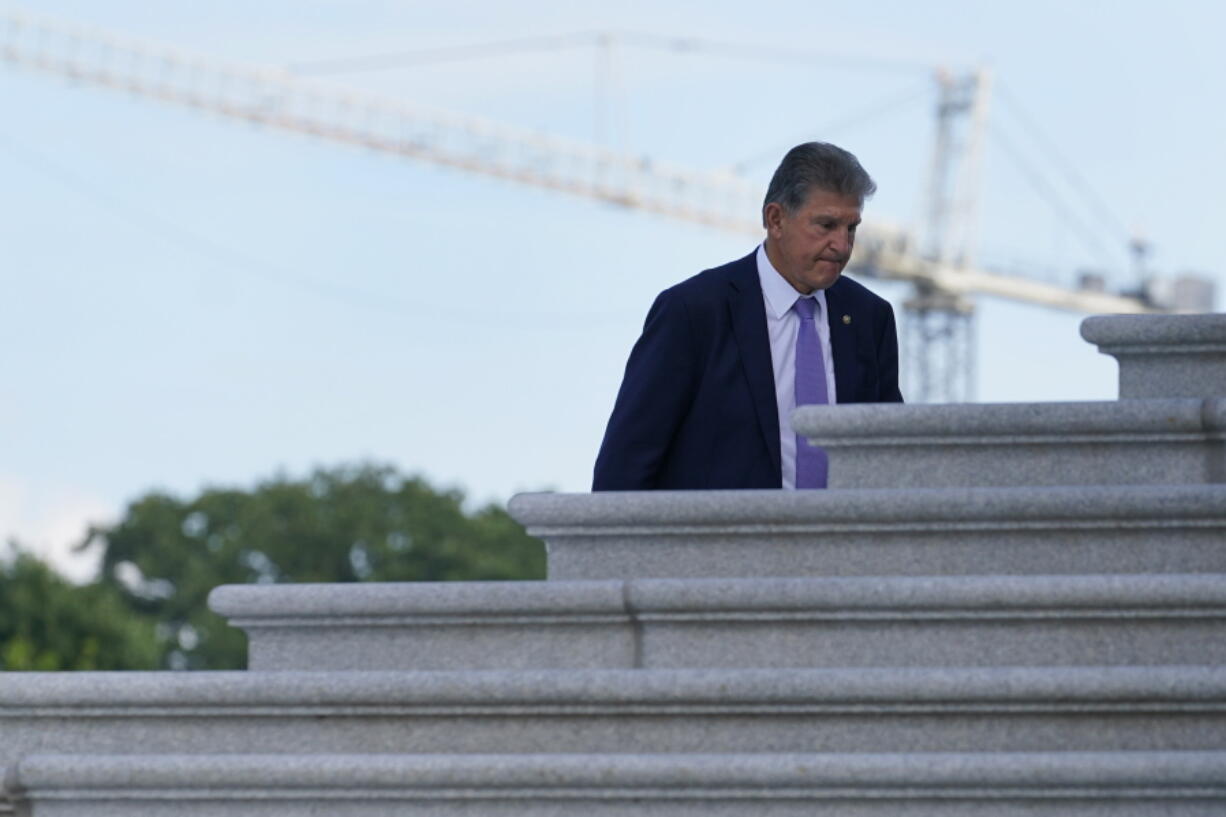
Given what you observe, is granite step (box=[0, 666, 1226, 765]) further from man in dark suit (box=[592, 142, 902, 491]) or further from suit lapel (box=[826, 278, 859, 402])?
suit lapel (box=[826, 278, 859, 402])

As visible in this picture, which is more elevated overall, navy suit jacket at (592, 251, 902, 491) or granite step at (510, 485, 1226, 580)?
navy suit jacket at (592, 251, 902, 491)

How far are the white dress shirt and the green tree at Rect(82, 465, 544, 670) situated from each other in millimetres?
66362

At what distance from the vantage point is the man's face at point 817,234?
7.51m

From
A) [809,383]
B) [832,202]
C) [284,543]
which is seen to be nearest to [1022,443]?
[809,383]

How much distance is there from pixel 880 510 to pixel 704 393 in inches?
40.4

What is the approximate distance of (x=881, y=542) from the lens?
6.98 m

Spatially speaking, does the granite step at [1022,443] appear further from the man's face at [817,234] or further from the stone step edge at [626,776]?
the stone step edge at [626,776]

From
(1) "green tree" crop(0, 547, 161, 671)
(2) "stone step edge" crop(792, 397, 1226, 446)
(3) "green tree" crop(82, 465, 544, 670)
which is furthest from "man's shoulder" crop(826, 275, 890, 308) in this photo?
(3) "green tree" crop(82, 465, 544, 670)

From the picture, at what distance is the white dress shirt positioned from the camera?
7.76 meters

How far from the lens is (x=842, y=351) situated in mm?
7863

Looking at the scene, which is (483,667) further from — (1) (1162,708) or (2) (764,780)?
(1) (1162,708)

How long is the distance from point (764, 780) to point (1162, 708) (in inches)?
40.6

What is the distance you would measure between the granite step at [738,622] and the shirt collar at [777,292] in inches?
51.6

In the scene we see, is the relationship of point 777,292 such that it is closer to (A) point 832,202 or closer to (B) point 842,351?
(B) point 842,351
